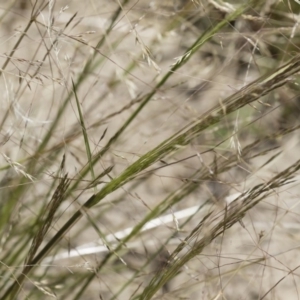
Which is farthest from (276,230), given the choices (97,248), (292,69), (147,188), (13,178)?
(292,69)

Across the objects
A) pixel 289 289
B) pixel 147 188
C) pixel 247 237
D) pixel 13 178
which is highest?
pixel 13 178

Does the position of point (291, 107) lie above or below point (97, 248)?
above

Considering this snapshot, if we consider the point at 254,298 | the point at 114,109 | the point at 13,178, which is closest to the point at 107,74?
the point at 114,109

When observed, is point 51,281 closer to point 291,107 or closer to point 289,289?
point 289,289

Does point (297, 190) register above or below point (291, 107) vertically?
below

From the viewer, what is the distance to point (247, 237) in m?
1.49

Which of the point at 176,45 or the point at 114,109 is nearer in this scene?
the point at 114,109

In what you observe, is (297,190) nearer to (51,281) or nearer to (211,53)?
(211,53)

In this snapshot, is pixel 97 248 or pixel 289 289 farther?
pixel 289 289

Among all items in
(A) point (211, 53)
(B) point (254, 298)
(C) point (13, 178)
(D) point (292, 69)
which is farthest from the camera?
(A) point (211, 53)

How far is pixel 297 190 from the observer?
1506 mm

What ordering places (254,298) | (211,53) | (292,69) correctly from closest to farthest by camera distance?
1. (292,69)
2. (254,298)
3. (211,53)

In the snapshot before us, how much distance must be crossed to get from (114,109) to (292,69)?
0.84 m

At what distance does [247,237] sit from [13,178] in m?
0.57
